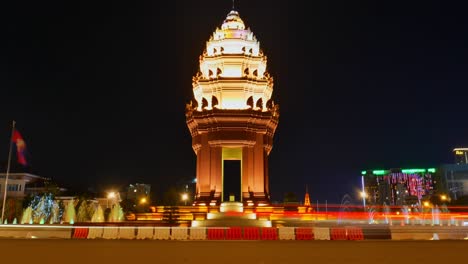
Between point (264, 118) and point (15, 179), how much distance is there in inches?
2139

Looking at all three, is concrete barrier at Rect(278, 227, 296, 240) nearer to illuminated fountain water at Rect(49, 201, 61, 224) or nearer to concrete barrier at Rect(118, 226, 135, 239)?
concrete barrier at Rect(118, 226, 135, 239)

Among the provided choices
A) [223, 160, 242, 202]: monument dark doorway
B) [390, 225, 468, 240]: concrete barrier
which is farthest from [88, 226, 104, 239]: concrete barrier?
[223, 160, 242, 202]: monument dark doorway

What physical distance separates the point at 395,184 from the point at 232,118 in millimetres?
102135

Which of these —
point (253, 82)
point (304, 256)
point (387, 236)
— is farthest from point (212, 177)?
point (304, 256)

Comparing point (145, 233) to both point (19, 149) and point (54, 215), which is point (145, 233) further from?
point (54, 215)

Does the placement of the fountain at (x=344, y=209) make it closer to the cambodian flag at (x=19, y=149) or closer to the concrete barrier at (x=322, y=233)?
the concrete barrier at (x=322, y=233)

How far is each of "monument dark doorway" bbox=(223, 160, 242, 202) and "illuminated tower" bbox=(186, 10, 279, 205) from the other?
0.09 m

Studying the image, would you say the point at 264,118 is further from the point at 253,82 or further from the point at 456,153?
the point at 456,153

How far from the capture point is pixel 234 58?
40.2 metres

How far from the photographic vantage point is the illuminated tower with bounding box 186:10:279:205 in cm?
3756

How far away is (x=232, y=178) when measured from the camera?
40125 millimetres

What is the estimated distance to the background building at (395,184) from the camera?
11931 centimetres

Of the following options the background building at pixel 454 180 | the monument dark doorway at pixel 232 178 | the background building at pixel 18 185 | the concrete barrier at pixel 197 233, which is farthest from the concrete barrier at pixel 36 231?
the background building at pixel 454 180

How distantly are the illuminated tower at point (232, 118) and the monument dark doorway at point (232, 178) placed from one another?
0.09 m
